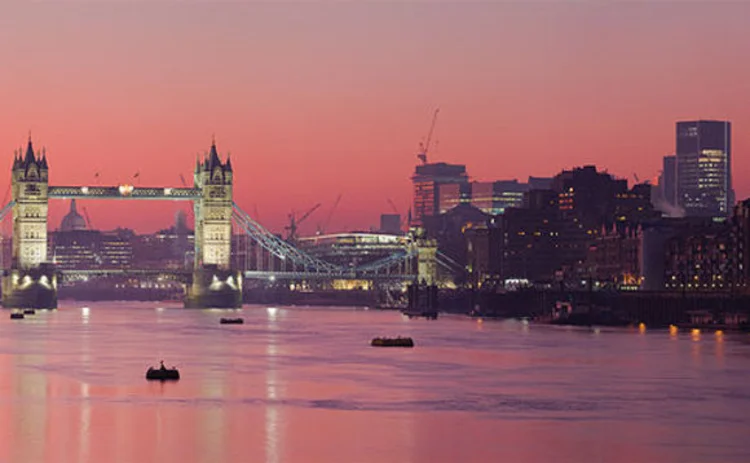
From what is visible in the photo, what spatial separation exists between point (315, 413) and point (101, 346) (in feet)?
204

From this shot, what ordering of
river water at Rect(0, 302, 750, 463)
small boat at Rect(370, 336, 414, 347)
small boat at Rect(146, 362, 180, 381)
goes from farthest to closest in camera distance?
small boat at Rect(370, 336, 414, 347) < small boat at Rect(146, 362, 180, 381) < river water at Rect(0, 302, 750, 463)

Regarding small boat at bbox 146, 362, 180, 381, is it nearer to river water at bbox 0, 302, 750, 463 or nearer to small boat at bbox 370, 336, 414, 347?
river water at bbox 0, 302, 750, 463

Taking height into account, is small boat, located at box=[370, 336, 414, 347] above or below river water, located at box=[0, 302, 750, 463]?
above

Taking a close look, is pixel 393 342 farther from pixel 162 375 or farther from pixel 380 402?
pixel 380 402

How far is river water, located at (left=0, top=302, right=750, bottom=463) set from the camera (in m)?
69.0

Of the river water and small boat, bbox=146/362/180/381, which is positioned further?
small boat, bbox=146/362/180/381

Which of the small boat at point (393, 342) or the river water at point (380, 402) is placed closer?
the river water at point (380, 402)

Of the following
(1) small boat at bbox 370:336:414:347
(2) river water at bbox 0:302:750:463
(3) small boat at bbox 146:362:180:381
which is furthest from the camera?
(1) small boat at bbox 370:336:414:347

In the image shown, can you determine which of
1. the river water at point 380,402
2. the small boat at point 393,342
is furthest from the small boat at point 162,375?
the small boat at point 393,342

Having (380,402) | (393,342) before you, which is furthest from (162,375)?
(393,342)

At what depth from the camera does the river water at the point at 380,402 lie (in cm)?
6900

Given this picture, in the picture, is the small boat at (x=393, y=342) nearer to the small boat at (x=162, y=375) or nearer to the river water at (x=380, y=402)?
the river water at (x=380, y=402)

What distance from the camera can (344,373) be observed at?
108 metres

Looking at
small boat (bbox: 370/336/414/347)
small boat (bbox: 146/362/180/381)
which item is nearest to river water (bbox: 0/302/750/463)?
small boat (bbox: 146/362/180/381)
